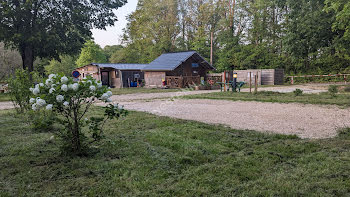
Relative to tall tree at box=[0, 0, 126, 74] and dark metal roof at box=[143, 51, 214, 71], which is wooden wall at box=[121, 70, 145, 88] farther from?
tall tree at box=[0, 0, 126, 74]

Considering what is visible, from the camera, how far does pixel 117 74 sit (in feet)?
95.5

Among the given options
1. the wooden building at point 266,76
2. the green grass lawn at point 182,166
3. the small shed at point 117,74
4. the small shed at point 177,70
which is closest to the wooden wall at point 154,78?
the small shed at point 177,70

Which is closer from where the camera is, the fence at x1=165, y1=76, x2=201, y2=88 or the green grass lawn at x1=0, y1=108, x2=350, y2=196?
the green grass lawn at x1=0, y1=108, x2=350, y2=196

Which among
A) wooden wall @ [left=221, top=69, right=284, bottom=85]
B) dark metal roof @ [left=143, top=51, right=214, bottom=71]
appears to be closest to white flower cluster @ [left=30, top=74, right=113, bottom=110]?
dark metal roof @ [left=143, top=51, right=214, bottom=71]

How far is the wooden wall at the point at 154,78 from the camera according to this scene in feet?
86.0

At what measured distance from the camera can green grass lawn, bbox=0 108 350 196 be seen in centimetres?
277

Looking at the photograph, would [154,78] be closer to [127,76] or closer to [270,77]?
[127,76]

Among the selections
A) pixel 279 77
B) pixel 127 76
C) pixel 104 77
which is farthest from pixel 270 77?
pixel 104 77

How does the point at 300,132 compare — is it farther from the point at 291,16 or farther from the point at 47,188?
the point at 291,16

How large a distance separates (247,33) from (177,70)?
634 inches

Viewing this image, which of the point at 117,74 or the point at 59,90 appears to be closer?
the point at 59,90

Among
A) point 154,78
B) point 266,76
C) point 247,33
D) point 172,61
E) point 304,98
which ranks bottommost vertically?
point 304,98

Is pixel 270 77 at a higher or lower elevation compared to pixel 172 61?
lower

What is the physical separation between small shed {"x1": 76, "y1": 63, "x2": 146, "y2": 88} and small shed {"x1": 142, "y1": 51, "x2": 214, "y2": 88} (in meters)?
2.53
